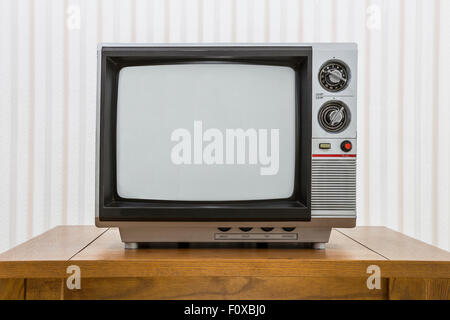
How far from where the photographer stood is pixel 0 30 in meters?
1.33

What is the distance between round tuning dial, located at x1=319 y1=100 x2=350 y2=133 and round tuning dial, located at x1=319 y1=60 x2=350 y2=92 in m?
0.03

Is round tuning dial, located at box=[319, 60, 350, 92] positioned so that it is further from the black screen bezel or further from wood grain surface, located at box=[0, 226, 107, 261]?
wood grain surface, located at box=[0, 226, 107, 261]

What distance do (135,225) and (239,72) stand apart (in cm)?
34

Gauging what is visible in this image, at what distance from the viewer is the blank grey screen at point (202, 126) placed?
813 millimetres

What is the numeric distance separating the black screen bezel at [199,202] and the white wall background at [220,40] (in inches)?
21.0

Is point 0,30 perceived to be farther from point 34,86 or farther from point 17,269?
point 17,269

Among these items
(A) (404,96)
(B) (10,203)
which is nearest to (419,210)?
(A) (404,96)

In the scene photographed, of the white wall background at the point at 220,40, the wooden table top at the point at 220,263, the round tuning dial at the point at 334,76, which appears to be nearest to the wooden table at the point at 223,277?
the wooden table top at the point at 220,263

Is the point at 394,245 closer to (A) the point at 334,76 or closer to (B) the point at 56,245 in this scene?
(A) the point at 334,76

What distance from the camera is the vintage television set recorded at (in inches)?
31.6

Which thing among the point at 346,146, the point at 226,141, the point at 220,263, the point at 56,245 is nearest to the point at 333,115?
the point at 346,146

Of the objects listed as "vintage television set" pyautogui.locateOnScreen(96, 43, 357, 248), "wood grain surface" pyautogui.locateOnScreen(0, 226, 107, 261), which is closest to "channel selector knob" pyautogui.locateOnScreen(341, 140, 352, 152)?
"vintage television set" pyautogui.locateOnScreen(96, 43, 357, 248)

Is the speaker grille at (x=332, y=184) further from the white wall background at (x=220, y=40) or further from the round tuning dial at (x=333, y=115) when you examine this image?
the white wall background at (x=220, y=40)

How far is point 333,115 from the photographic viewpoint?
2.63ft
